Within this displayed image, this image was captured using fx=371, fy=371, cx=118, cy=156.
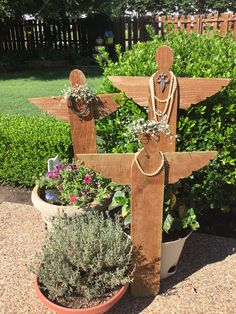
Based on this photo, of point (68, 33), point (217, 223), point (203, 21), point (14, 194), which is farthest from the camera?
point (68, 33)

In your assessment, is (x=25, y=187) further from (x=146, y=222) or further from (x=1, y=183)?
(x=146, y=222)

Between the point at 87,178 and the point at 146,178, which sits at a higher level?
the point at 146,178

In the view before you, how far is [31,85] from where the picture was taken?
38.2 feet

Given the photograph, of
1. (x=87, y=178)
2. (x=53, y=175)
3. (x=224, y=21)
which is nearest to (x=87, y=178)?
(x=87, y=178)

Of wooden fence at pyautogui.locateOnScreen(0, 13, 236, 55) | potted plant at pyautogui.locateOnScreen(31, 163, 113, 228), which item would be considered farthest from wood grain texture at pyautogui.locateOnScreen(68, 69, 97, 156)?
wooden fence at pyautogui.locateOnScreen(0, 13, 236, 55)

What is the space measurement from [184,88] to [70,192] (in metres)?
1.38

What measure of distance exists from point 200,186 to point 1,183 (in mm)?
2868

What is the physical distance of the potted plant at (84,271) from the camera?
2.56 metres

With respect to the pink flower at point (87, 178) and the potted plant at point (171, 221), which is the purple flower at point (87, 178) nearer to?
the pink flower at point (87, 178)

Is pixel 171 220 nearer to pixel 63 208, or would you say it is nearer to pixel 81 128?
pixel 63 208

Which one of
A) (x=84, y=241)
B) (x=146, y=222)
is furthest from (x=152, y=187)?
(x=84, y=241)

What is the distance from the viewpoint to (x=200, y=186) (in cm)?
329

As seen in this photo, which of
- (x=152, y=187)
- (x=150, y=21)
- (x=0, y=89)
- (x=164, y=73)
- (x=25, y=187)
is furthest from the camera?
(x=150, y=21)

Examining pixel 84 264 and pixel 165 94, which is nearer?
pixel 84 264
